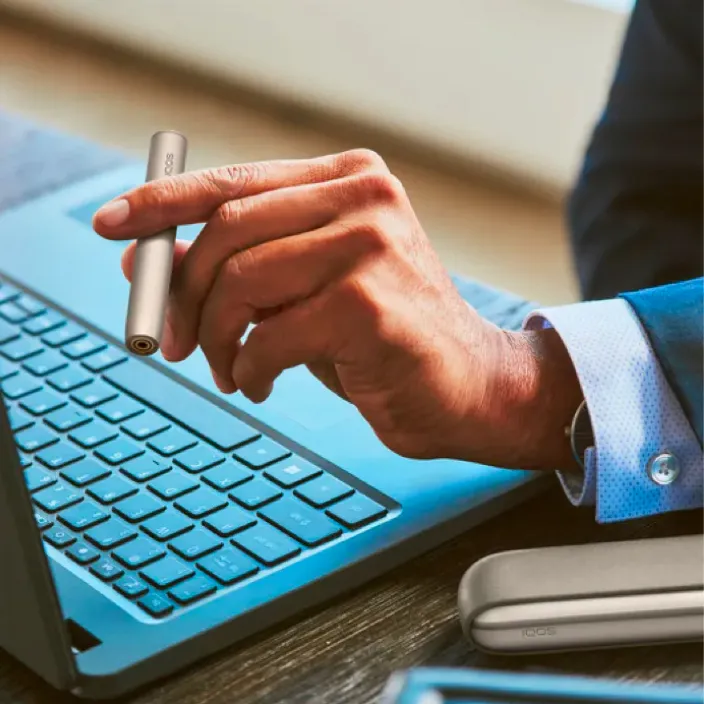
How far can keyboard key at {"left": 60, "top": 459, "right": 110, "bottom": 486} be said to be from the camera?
0.64 meters

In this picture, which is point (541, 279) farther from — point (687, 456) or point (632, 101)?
point (687, 456)

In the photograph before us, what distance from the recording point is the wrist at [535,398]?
70 centimetres

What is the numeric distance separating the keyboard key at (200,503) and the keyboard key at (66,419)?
10 cm

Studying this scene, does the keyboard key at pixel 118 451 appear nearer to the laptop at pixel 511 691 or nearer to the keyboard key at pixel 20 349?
the keyboard key at pixel 20 349

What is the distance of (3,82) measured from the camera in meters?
2.79

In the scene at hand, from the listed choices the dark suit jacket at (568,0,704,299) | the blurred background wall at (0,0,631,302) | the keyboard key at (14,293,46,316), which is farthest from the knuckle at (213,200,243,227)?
the blurred background wall at (0,0,631,302)

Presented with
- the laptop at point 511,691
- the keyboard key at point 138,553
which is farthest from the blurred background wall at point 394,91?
the laptop at point 511,691

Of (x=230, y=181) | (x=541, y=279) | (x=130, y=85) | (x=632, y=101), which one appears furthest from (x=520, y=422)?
(x=130, y=85)

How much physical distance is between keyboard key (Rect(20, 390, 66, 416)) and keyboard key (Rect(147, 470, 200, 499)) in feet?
0.33

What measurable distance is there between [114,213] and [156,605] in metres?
0.19

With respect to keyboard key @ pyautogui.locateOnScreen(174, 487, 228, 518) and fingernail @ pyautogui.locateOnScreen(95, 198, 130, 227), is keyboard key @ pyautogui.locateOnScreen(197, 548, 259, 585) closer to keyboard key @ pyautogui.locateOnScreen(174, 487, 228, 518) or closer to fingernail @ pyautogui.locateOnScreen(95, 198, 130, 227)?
keyboard key @ pyautogui.locateOnScreen(174, 487, 228, 518)

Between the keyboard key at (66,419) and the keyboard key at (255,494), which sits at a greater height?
the keyboard key at (255,494)

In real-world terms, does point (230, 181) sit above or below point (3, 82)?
above

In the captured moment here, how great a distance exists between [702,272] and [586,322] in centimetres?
38
